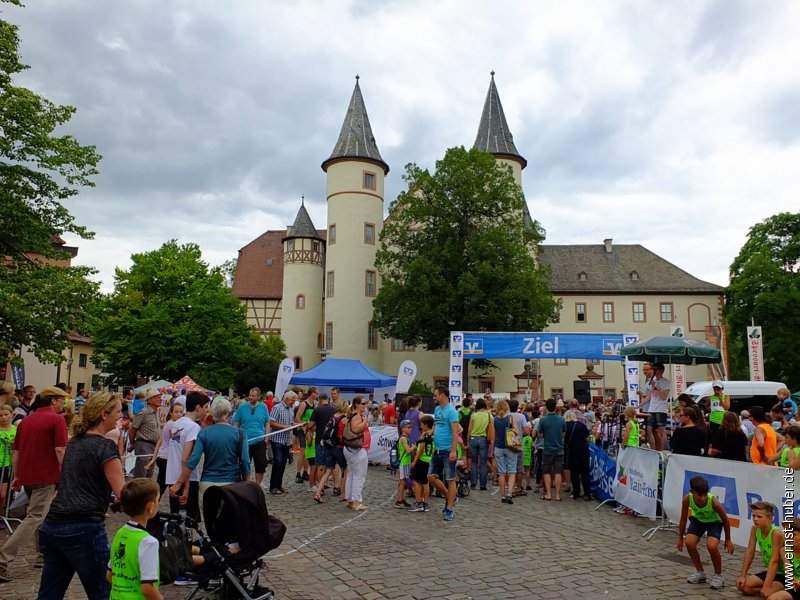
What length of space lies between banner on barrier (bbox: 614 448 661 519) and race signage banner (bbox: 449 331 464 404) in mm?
10733

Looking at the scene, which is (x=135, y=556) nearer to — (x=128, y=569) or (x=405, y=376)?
(x=128, y=569)

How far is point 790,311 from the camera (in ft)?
136

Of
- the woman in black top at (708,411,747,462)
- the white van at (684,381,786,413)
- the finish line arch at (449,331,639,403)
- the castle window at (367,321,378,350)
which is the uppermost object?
the castle window at (367,321,378,350)

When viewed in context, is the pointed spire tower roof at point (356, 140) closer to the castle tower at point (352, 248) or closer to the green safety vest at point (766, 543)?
the castle tower at point (352, 248)

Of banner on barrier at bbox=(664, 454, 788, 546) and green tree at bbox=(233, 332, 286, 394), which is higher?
green tree at bbox=(233, 332, 286, 394)

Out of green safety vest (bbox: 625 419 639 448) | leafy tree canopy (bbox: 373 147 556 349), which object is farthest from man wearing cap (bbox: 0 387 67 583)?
leafy tree canopy (bbox: 373 147 556 349)

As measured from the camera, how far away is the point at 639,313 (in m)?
50.4

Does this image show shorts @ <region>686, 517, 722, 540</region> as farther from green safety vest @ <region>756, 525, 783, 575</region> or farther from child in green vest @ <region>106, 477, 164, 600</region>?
child in green vest @ <region>106, 477, 164, 600</region>

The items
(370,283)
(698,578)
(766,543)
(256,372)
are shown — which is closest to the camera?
(766,543)

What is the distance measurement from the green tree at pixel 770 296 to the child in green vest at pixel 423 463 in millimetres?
35427

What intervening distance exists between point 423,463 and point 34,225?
14.9 meters

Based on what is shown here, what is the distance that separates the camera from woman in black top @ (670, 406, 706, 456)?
31.8ft

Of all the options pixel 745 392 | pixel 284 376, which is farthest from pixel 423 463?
pixel 745 392

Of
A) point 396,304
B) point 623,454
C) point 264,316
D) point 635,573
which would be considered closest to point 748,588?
point 635,573
